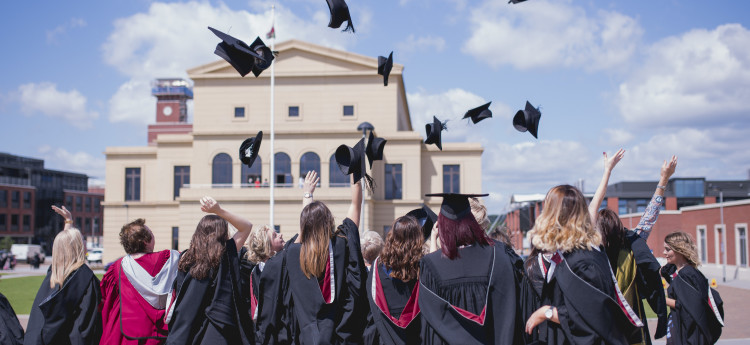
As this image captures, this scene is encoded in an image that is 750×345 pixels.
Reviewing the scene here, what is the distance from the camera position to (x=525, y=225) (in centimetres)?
6188

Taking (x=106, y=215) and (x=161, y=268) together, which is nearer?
(x=161, y=268)

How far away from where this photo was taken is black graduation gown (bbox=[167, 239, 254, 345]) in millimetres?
4855

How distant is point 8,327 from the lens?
5.07 metres

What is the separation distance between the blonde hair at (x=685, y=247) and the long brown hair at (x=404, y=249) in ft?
10.3

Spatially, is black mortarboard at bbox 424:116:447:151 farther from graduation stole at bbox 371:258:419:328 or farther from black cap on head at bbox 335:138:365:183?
graduation stole at bbox 371:258:419:328

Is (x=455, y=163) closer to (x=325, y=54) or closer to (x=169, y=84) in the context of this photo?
(x=325, y=54)

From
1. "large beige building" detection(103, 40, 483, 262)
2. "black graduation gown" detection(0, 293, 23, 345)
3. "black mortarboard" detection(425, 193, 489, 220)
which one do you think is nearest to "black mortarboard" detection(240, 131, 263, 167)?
"black mortarboard" detection(425, 193, 489, 220)

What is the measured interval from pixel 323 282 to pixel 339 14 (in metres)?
2.41

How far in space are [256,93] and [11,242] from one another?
4871 cm

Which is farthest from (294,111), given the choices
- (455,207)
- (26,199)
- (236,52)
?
(26,199)

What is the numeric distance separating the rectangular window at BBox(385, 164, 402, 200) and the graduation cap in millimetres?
36368

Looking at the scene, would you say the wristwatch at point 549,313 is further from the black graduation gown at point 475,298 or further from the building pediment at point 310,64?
the building pediment at point 310,64

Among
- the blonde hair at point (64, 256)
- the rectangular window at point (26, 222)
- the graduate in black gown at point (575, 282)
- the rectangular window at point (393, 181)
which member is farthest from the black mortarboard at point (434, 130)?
the rectangular window at point (26, 222)

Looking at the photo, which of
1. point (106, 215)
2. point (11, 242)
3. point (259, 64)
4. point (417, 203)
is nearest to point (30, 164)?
point (11, 242)
